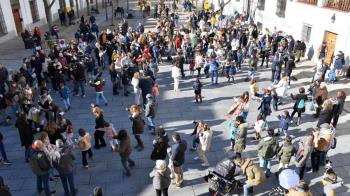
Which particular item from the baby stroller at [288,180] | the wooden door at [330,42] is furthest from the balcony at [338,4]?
the baby stroller at [288,180]

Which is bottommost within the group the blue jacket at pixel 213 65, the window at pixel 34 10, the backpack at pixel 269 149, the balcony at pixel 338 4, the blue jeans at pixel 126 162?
the blue jeans at pixel 126 162

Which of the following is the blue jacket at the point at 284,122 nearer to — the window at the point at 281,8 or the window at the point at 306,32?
the window at the point at 306,32

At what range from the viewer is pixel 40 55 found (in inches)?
588

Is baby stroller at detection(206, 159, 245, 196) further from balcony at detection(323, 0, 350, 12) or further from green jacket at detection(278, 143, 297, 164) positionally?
balcony at detection(323, 0, 350, 12)

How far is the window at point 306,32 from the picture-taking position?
1894cm

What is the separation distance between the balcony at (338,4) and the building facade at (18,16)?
2140 centimetres

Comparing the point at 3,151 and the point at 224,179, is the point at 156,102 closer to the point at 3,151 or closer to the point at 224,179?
the point at 3,151

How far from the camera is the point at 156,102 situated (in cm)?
1356

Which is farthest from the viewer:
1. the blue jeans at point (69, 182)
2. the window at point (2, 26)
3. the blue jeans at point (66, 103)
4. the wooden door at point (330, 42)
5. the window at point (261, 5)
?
the window at point (261, 5)

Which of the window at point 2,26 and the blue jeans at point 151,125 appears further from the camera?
the window at point 2,26

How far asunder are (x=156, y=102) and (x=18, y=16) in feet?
60.1

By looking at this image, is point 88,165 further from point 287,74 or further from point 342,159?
point 287,74

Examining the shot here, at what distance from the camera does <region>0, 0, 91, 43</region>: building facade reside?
2383cm

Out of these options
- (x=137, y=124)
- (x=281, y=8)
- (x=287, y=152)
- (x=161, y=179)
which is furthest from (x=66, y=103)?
(x=281, y=8)
